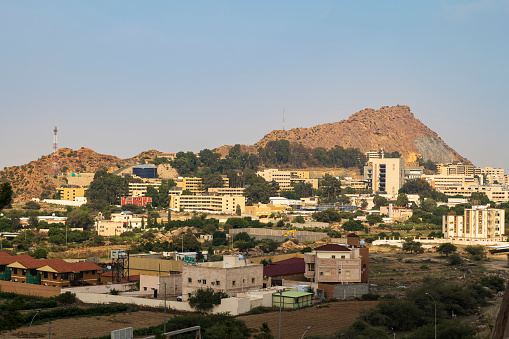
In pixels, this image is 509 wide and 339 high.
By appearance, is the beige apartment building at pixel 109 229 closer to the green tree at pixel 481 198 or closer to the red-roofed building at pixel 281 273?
the red-roofed building at pixel 281 273

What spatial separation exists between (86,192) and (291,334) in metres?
148

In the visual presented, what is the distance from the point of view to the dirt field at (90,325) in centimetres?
4247

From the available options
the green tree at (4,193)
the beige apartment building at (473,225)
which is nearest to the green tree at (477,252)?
the beige apartment building at (473,225)

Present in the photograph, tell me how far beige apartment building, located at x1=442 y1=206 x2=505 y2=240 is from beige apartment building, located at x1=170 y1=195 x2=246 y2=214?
6089 centimetres

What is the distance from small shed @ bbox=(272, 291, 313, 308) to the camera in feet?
173

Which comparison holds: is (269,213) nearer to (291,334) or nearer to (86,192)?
(86,192)

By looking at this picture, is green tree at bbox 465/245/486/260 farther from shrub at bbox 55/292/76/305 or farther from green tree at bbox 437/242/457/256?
shrub at bbox 55/292/76/305

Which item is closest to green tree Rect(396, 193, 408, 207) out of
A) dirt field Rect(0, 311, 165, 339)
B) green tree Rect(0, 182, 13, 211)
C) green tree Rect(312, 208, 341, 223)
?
green tree Rect(312, 208, 341, 223)

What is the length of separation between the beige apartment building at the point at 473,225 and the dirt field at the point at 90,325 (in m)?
79.7

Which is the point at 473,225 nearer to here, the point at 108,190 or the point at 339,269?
the point at 339,269

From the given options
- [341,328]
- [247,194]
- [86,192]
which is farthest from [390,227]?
[341,328]

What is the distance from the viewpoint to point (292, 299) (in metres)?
52.7

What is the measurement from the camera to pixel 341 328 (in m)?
43.9

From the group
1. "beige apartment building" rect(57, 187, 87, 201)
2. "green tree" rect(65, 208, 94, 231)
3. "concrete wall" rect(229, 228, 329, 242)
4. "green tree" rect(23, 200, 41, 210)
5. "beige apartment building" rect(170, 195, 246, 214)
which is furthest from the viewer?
→ "beige apartment building" rect(57, 187, 87, 201)
